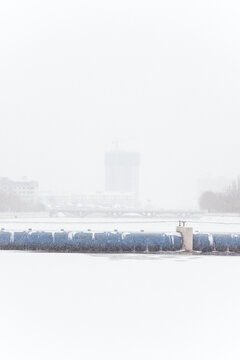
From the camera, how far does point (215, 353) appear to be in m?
14.8

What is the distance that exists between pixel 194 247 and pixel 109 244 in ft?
17.3

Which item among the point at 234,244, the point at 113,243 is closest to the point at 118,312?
the point at 113,243

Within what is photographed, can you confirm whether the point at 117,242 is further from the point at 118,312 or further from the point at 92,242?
the point at 118,312

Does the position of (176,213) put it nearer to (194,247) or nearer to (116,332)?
(194,247)

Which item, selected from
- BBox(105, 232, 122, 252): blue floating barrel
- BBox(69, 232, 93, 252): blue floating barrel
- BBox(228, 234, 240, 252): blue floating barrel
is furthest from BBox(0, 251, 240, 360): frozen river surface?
BBox(228, 234, 240, 252): blue floating barrel

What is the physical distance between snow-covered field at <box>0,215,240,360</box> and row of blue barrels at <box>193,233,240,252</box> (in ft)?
30.7

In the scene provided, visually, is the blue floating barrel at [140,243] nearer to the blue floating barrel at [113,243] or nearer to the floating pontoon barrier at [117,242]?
the floating pontoon barrier at [117,242]

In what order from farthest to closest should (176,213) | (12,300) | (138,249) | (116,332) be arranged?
1. (176,213)
2. (138,249)
3. (12,300)
4. (116,332)

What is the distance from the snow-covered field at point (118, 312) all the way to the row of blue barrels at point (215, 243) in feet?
30.7

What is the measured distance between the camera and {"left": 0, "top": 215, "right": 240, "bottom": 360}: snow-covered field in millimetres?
15039

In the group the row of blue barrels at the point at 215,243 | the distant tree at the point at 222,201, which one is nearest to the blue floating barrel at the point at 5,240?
the row of blue barrels at the point at 215,243

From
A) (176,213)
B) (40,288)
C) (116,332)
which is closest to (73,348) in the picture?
(116,332)

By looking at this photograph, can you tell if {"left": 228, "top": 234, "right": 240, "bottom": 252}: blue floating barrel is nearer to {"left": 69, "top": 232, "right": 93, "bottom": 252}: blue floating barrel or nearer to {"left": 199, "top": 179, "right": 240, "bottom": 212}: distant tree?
{"left": 69, "top": 232, "right": 93, "bottom": 252}: blue floating barrel

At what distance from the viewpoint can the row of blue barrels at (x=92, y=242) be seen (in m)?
38.7
